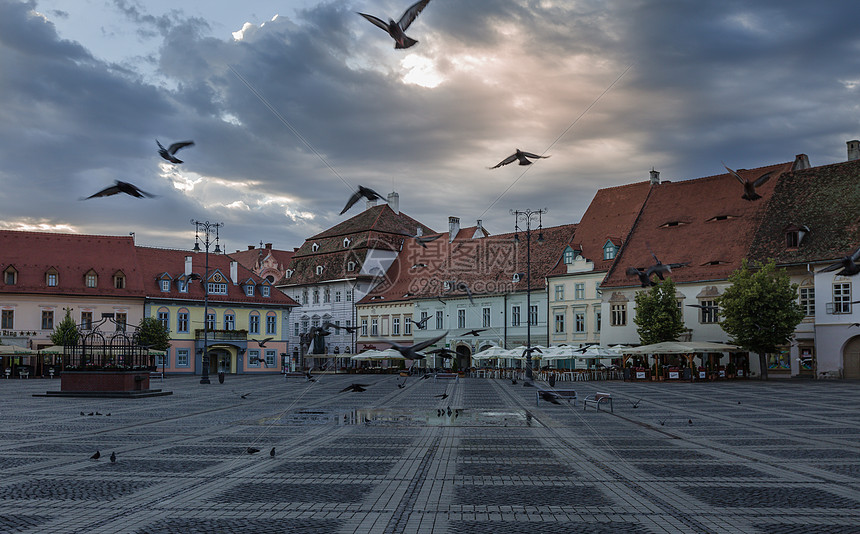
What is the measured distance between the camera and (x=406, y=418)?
24.4 metres

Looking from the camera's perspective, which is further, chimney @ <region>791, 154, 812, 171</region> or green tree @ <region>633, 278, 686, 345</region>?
chimney @ <region>791, 154, 812, 171</region>

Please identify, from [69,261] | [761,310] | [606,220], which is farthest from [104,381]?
[606,220]

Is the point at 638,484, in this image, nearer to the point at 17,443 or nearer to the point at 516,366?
the point at 17,443

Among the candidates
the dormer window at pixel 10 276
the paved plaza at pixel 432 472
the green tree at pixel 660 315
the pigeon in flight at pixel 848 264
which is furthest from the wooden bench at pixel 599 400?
the dormer window at pixel 10 276

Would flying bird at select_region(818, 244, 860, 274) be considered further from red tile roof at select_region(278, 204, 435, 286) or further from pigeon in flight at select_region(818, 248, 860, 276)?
red tile roof at select_region(278, 204, 435, 286)

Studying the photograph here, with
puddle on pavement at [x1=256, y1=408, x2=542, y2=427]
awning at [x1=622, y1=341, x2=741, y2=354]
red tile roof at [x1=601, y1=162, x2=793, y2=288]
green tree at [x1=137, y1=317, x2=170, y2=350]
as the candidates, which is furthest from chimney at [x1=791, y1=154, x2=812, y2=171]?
green tree at [x1=137, y1=317, x2=170, y2=350]

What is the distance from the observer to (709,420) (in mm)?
23531

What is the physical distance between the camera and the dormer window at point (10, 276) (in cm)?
6956

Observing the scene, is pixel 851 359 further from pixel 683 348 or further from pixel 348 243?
pixel 348 243

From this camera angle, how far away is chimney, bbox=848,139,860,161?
2373 inches

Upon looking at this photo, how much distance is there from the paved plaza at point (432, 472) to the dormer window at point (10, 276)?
49.9 meters

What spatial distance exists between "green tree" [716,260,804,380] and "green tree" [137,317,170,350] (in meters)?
45.1

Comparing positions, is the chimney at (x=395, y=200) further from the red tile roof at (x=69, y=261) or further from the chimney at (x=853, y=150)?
the chimney at (x=853, y=150)

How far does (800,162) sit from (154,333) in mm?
53816
